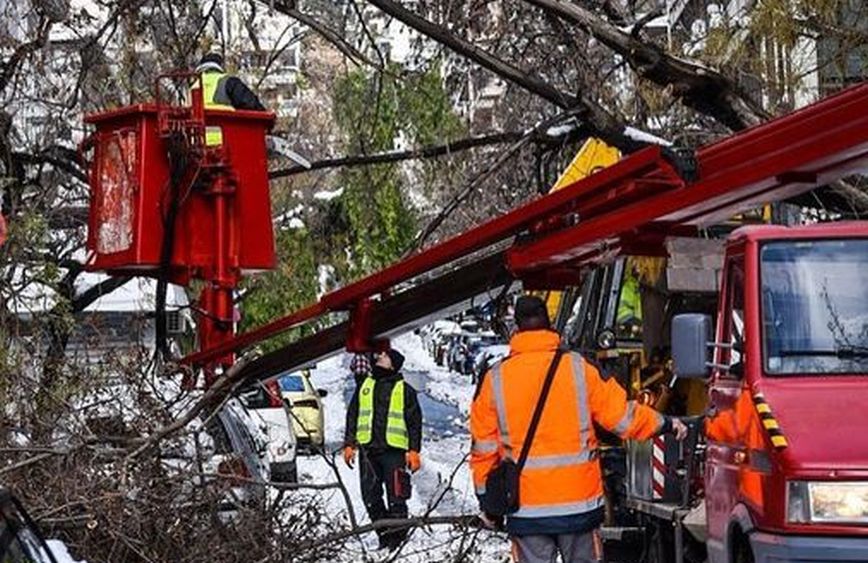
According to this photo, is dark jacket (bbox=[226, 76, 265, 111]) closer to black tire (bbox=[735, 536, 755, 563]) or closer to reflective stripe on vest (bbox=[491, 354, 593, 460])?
reflective stripe on vest (bbox=[491, 354, 593, 460])

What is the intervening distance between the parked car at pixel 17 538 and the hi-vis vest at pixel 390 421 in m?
9.15

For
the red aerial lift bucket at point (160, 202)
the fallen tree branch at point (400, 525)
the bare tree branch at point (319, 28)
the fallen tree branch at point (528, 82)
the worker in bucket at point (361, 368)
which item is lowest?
the fallen tree branch at point (400, 525)

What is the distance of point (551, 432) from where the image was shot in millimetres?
7754

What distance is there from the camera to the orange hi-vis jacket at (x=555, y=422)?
7.74 metres

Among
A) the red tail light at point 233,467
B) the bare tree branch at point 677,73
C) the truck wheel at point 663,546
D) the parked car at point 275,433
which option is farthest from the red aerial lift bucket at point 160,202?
the truck wheel at point 663,546

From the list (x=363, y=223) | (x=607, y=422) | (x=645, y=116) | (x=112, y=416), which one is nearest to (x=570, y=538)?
(x=607, y=422)

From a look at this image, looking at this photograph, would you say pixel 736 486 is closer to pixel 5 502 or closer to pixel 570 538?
pixel 570 538

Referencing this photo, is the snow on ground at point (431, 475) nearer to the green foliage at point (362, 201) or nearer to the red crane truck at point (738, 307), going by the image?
the red crane truck at point (738, 307)

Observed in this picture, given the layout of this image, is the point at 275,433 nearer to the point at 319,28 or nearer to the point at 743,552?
the point at 319,28

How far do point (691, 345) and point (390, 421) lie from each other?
6853 millimetres

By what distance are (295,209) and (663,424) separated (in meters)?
18.9

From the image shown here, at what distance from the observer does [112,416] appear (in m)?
9.91

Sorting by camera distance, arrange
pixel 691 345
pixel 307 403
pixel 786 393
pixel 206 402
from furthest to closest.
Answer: pixel 307 403, pixel 206 402, pixel 691 345, pixel 786 393

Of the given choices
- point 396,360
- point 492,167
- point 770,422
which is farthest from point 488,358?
point 770,422
